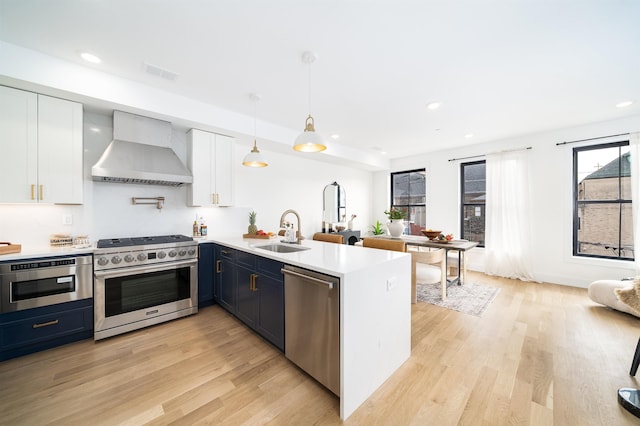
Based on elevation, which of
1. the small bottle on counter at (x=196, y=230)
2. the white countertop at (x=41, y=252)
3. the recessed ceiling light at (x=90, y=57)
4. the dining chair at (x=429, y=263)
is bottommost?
the dining chair at (x=429, y=263)

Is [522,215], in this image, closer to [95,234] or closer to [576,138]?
[576,138]

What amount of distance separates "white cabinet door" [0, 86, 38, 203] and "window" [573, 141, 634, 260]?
7.29m

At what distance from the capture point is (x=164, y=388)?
1753 mm

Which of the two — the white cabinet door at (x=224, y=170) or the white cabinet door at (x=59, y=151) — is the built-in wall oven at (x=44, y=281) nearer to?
the white cabinet door at (x=59, y=151)

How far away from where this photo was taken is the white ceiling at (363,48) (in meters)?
1.67

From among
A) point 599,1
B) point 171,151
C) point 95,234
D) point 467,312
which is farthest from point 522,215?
point 95,234

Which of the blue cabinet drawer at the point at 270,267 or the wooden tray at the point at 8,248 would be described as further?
the wooden tray at the point at 8,248

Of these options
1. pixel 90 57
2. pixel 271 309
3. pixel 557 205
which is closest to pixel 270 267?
pixel 271 309

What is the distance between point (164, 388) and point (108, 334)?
1.18m

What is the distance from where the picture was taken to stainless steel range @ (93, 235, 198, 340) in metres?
2.38

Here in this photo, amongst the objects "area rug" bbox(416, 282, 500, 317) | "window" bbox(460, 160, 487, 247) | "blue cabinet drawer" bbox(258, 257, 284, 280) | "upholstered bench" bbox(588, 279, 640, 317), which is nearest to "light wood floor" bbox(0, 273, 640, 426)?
"upholstered bench" bbox(588, 279, 640, 317)

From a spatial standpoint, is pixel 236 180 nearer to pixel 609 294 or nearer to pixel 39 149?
pixel 39 149

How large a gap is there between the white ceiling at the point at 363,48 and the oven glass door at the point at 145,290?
213 centimetres

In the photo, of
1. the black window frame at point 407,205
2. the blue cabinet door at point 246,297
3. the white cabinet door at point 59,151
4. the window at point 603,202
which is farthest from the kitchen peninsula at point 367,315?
the window at point 603,202
